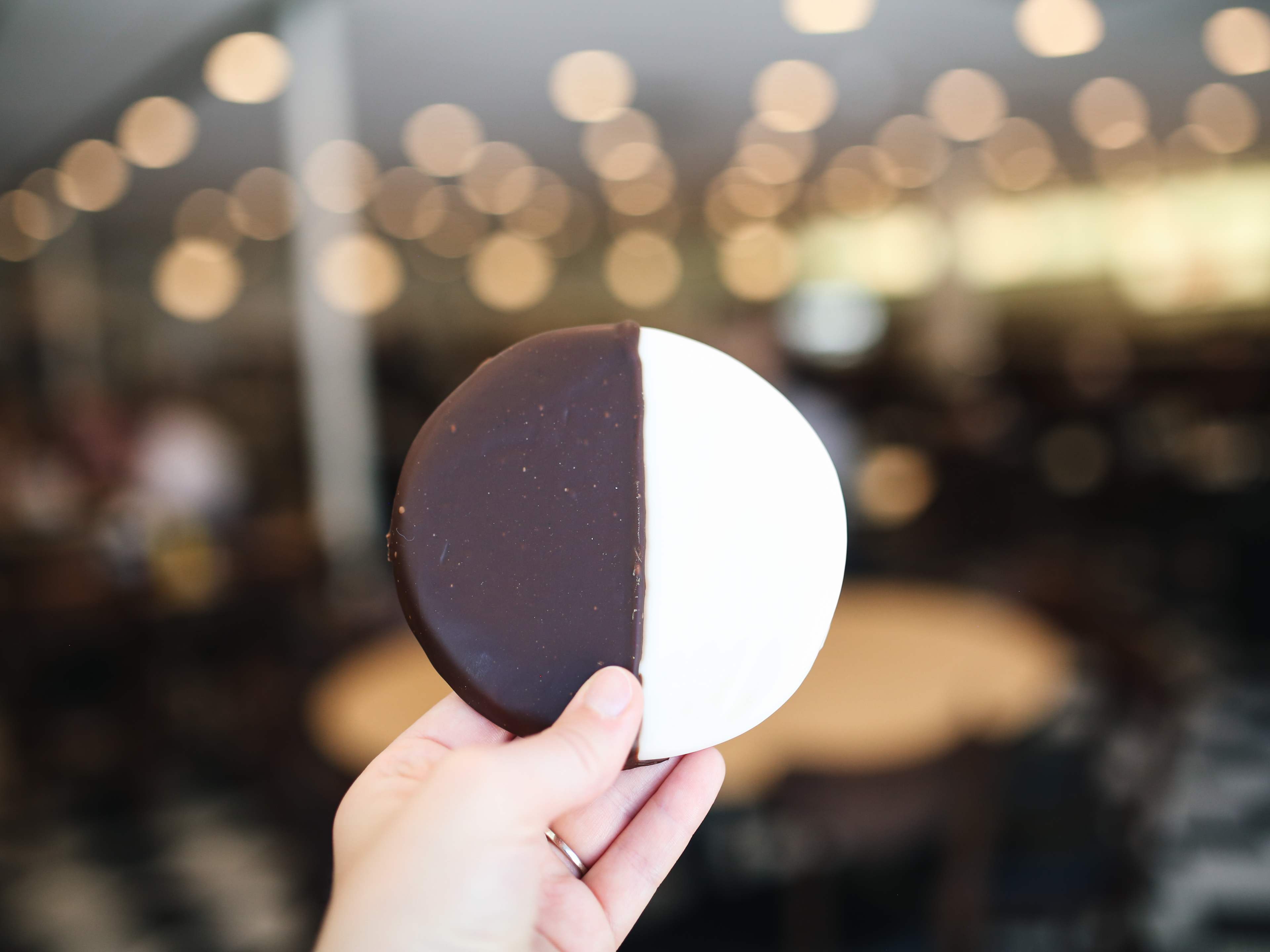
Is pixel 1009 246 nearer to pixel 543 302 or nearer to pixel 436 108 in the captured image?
pixel 543 302

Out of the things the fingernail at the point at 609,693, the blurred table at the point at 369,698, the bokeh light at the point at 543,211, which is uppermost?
the bokeh light at the point at 543,211

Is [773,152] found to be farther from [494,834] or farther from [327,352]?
[494,834]

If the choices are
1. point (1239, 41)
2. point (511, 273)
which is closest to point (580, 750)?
point (1239, 41)

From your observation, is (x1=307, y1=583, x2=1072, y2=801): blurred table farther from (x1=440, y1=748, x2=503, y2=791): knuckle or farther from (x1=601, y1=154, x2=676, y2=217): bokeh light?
(x1=601, y1=154, x2=676, y2=217): bokeh light

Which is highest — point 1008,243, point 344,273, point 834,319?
point 1008,243

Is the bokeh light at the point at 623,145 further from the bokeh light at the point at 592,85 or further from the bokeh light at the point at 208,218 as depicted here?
the bokeh light at the point at 208,218

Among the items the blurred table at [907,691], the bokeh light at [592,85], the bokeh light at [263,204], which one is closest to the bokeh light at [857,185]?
the bokeh light at [592,85]

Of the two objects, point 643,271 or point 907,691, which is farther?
point 643,271
